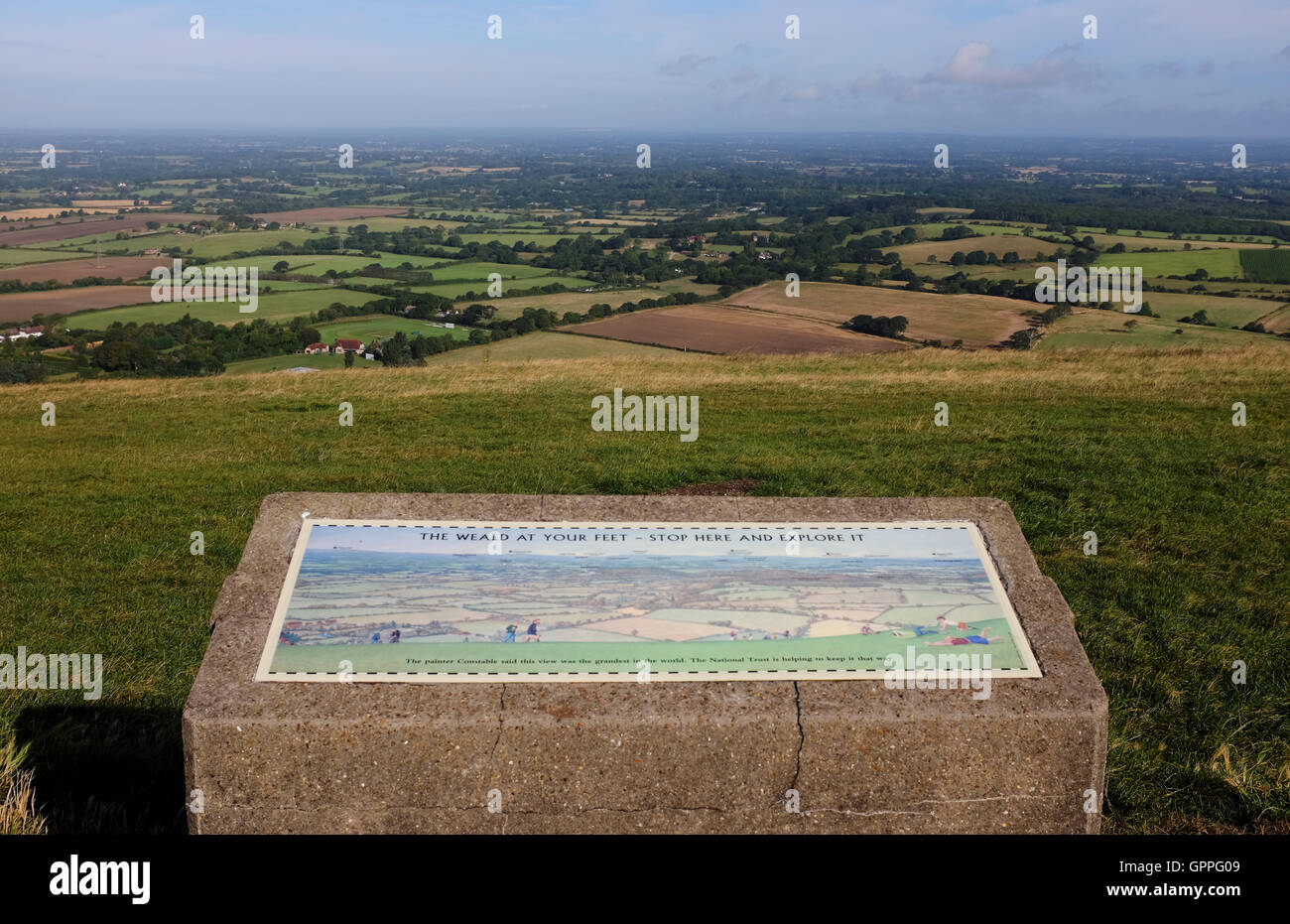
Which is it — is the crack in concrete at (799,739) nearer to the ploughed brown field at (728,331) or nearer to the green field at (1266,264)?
the ploughed brown field at (728,331)

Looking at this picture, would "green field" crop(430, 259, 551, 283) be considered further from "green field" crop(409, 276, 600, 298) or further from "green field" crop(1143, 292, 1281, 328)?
"green field" crop(1143, 292, 1281, 328)

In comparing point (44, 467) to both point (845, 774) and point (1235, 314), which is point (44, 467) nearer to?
point (845, 774)

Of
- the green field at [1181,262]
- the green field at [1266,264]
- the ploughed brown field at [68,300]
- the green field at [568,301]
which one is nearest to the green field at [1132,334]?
the green field at [1181,262]

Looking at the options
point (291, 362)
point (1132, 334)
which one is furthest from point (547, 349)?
point (1132, 334)

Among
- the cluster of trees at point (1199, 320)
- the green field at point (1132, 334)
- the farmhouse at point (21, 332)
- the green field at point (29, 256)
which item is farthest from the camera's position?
the green field at point (29, 256)

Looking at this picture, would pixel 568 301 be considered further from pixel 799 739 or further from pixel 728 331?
pixel 799 739

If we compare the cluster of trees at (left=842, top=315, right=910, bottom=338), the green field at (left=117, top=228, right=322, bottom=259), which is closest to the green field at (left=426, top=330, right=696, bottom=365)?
the cluster of trees at (left=842, top=315, right=910, bottom=338)

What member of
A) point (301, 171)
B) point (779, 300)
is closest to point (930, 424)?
point (779, 300)
